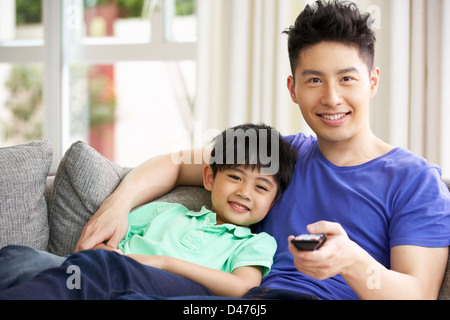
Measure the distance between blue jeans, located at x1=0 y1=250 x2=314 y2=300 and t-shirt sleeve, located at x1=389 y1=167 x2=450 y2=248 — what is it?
258 millimetres

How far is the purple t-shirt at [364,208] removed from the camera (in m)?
1.20

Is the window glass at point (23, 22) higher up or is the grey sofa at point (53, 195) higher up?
Result: the window glass at point (23, 22)

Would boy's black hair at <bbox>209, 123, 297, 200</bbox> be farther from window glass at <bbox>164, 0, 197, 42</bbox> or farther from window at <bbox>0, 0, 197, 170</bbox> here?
window glass at <bbox>164, 0, 197, 42</bbox>

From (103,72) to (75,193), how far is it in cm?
188

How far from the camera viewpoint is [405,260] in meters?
1.15

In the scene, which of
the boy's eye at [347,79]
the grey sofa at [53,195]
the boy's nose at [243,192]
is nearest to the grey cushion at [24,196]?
the grey sofa at [53,195]

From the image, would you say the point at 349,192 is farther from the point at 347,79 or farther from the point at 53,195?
the point at 53,195

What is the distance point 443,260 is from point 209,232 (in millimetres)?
589

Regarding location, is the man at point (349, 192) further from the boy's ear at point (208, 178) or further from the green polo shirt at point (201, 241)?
the boy's ear at point (208, 178)

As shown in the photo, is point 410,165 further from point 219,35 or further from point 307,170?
point 219,35

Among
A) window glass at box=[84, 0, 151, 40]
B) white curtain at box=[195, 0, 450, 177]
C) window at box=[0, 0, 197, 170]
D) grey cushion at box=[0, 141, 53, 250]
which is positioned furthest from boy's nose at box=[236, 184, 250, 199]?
window glass at box=[84, 0, 151, 40]

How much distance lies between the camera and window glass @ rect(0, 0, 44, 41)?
3.41m

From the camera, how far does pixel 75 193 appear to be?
164 centimetres

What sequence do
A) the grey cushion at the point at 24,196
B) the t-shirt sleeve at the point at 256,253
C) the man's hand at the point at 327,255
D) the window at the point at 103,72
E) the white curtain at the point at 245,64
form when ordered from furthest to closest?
1. the window at the point at 103,72
2. the white curtain at the point at 245,64
3. the grey cushion at the point at 24,196
4. the t-shirt sleeve at the point at 256,253
5. the man's hand at the point at 327,255
